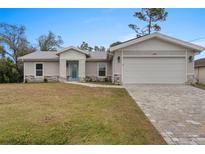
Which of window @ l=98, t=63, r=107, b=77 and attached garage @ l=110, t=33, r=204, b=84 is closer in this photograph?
attached garage @ l=110, t=33, r=204, b=84

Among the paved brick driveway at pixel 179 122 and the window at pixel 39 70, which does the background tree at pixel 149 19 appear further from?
the paved brick driveway at pixel 179 122

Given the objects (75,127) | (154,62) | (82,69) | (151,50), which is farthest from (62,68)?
(75,127)

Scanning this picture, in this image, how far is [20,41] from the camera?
27078 mm

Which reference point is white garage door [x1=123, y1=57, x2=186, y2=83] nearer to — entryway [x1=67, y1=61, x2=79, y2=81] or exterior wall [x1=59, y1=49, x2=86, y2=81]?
exterior wall [x1=59, y1=49, x2=86, y2=81]

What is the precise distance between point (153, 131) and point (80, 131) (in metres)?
1.56

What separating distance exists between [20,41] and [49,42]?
18.6ft

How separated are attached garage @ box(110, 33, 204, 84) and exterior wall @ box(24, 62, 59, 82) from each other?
707cm

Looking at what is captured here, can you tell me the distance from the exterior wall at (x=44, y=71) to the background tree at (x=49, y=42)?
1542 cm

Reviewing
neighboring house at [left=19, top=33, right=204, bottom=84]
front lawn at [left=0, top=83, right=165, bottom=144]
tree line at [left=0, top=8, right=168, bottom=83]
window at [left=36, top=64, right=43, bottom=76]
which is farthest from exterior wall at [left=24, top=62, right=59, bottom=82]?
front lawn at [left=0, top=83, right=165, bottom=144]

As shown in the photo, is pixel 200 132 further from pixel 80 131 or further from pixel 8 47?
pixel 8 47

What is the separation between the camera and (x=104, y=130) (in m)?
3.51

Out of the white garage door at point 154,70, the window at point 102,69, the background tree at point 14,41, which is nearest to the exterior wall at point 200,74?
the white garage door at point 154,70

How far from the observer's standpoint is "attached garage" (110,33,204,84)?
12797 mm

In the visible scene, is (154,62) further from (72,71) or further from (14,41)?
(14,41)
